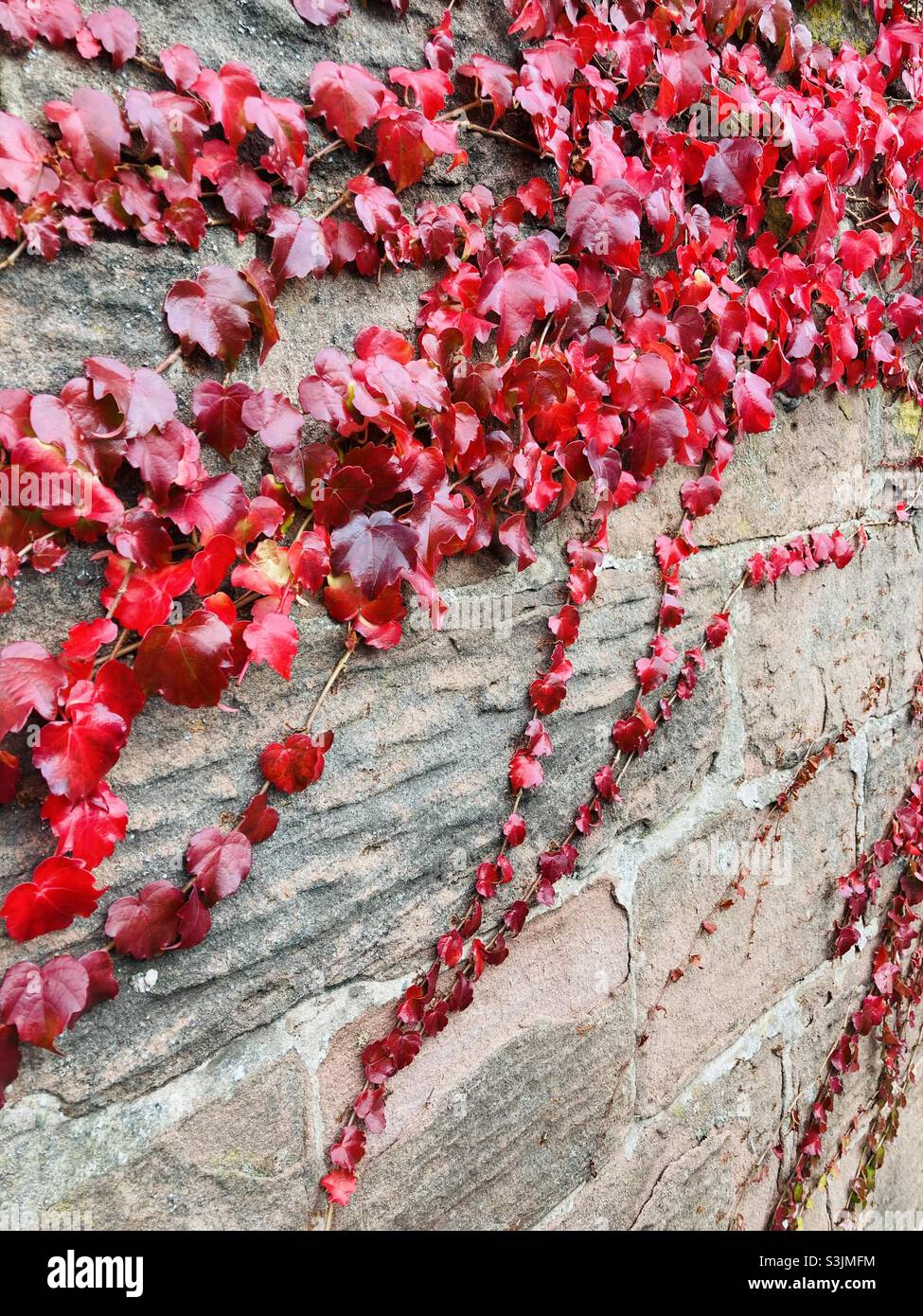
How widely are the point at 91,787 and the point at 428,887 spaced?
0.46m

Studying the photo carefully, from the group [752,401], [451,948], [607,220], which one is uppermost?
[607,220]

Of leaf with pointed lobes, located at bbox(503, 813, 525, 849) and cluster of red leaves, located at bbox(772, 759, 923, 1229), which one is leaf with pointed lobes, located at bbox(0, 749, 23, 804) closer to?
leaf with pointed lobes, located at bbox(503, 813, 525, 849)

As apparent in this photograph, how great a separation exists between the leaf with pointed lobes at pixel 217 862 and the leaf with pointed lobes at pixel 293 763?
0.22 feet

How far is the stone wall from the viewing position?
0.77m

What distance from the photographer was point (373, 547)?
85cm

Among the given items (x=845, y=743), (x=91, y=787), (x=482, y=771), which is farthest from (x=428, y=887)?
(x=845, y=743)

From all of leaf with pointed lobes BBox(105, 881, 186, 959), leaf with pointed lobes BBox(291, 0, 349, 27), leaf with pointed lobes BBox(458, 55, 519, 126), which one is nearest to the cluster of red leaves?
leaf with pointed lobes BBox(105, 881, 186, 959)

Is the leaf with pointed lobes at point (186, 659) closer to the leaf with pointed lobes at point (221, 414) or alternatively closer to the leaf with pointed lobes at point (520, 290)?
the leaf with pointed lobes at point (221, 414)

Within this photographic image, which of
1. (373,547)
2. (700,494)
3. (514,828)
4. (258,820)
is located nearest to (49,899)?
(258,820)

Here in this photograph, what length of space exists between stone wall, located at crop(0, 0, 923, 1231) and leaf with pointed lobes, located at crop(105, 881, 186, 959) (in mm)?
22

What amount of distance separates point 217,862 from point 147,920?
0.08 metres

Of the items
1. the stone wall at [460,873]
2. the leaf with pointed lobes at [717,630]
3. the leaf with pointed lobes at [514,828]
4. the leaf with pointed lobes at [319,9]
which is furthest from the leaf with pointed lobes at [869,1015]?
the leaf with pointed lobes at [319,9]

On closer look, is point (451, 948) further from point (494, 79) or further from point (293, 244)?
point (494, 79)

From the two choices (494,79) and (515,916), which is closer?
(494,79)
